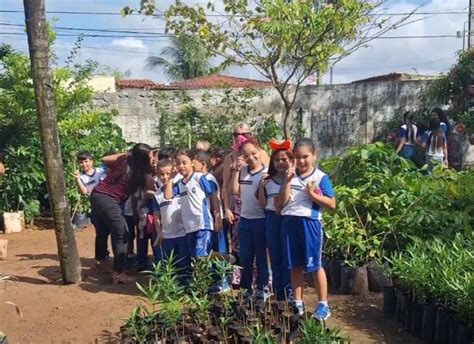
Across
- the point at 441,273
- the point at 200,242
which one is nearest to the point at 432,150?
the point at 200,242

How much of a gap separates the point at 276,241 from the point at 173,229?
1.27 metres

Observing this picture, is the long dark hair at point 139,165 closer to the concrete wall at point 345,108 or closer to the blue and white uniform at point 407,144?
the blue and white uniform at point 407,144

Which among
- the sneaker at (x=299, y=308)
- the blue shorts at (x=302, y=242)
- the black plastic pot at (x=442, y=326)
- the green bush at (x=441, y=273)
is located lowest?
the black plastic pot at (x=442, y=326)

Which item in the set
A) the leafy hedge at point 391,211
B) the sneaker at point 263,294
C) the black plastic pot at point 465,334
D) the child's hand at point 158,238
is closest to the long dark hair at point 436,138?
the leafy hedge at point 391,211

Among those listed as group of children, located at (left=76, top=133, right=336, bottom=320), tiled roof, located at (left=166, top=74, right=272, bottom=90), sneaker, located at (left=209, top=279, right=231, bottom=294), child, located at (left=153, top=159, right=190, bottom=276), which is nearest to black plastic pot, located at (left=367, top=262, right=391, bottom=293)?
group of children, located at (left=76, top=133, right=336, bottom=320)

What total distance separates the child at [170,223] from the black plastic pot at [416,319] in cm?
221

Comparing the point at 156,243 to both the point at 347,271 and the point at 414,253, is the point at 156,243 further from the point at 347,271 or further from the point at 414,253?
the point at 414,253

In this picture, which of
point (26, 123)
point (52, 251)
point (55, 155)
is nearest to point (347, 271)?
point (55, 155)

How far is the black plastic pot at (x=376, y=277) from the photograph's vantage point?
A: 6.62m

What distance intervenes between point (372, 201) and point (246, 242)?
1609 mm

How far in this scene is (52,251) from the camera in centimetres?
955

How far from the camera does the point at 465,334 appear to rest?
479 cm

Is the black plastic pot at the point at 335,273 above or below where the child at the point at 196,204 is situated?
below

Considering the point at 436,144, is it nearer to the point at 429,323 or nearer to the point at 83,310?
the point at 429,323
